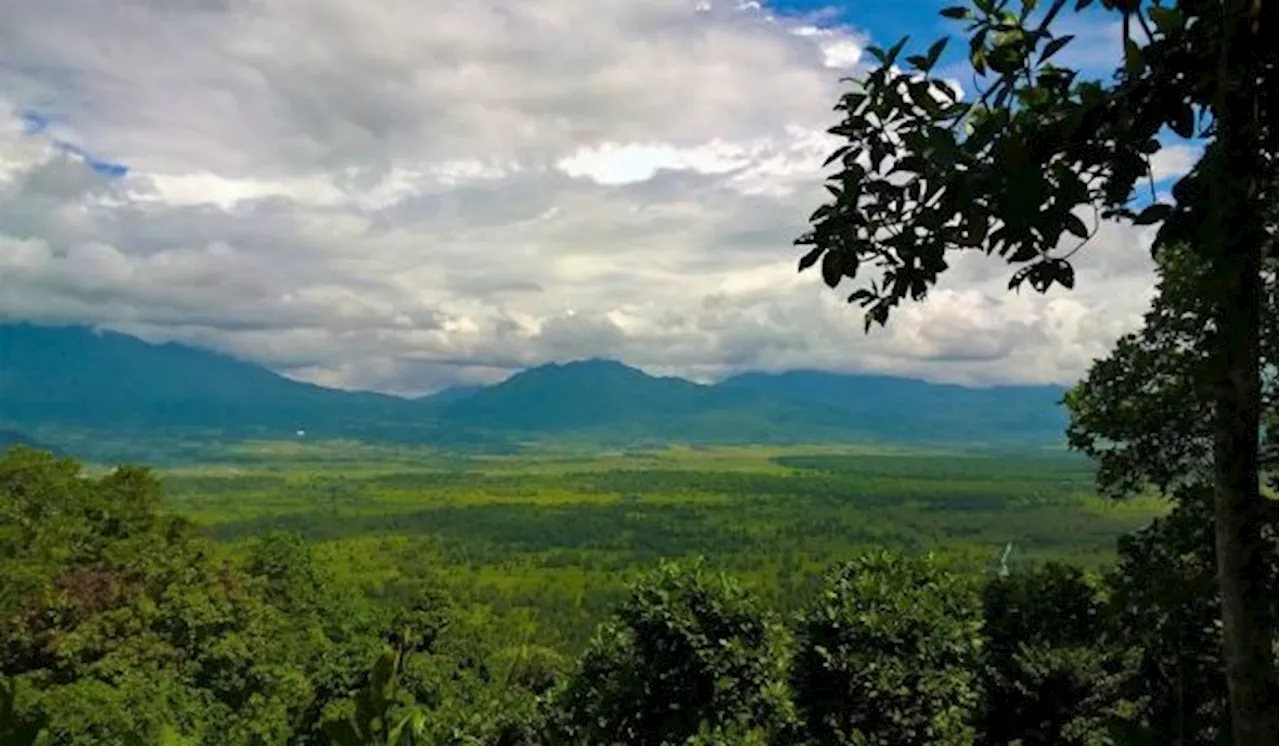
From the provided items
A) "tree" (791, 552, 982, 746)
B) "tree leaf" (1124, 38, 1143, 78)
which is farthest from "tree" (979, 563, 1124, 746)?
"tree leaf" (1124, 38, 1143, 78)

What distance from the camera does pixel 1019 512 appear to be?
165250 millimetres

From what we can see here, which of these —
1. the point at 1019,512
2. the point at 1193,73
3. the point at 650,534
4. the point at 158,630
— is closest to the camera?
the point at 1193,73

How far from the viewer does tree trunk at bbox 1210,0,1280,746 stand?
2.47m

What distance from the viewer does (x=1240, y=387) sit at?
2.54m

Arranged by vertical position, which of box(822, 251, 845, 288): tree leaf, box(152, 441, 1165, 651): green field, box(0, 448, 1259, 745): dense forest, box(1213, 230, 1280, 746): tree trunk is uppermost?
box(822, 251, 845, 288): tree leaf

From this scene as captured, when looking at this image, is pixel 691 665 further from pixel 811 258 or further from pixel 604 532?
pixel 604 532

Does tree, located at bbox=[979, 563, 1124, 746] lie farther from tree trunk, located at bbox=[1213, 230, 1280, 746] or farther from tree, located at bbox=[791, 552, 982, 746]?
tree trunk, located at bbox=[1213, 230, 1280, 746]

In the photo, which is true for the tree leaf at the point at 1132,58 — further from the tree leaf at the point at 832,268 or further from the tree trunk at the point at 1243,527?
the tree leaf at the point at 832,268

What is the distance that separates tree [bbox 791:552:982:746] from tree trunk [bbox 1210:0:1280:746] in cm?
1375

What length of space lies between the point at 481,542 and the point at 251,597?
108097mm

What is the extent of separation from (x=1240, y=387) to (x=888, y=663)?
14118 millimetres

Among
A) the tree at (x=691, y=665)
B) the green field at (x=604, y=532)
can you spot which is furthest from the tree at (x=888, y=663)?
the green field at (x=604, y=532)

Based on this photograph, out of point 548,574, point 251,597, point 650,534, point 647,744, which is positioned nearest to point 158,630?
point 251,597

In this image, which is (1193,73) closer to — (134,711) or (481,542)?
(134,711)
